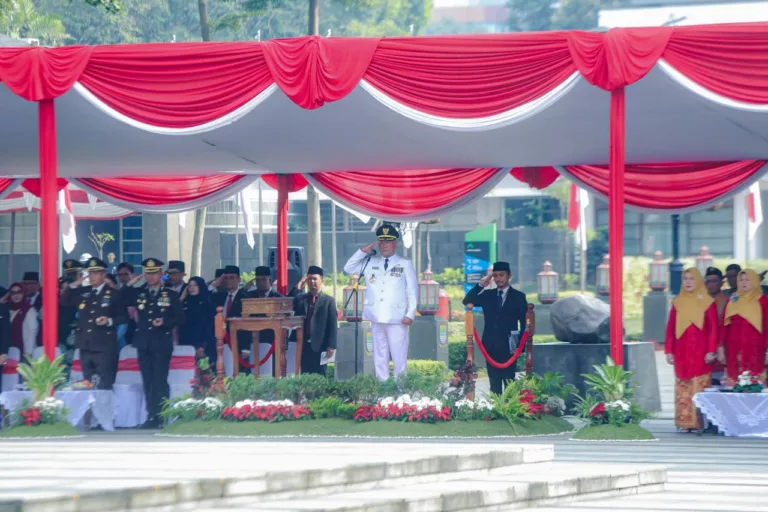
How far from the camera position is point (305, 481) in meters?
7.66

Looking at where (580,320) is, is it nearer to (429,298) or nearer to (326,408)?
(326,408)

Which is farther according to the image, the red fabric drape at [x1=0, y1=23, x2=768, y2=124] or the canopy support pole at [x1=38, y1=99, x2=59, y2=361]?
the canopy support pole at [x1=38, y1=99, x2=59, y2=361]

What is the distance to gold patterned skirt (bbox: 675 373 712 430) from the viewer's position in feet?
39.5

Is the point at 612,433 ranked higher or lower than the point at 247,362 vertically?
lower

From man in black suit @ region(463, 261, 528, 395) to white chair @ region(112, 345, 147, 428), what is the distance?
3.47 metres

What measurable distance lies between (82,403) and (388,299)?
307 cm

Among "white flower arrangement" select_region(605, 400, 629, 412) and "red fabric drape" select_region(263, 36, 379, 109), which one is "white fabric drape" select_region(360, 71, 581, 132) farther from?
"white flower arrangement" select_region(605, 400, 629, 412)

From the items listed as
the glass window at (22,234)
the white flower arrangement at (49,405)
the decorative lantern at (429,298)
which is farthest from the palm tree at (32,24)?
the white flower arrangement at (49,405)

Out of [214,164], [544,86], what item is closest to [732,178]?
[544,86]

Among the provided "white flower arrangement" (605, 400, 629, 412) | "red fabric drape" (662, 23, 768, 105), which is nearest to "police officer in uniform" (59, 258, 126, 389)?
"white flower arrangement" (605, 400, 629, 412)

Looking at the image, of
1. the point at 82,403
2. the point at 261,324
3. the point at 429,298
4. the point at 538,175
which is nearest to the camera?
the point at 82,403

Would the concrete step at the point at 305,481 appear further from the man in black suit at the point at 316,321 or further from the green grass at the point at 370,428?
the man in black suit at the point at 316,321

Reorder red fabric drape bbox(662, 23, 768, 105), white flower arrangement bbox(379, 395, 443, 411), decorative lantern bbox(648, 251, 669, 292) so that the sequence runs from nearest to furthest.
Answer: red fabric drape bbox(662, 23, 768, 105), white flower arrangement bbox(379, 395, 443, 411), decorative lantern bbox(648, 251, 669, 292)

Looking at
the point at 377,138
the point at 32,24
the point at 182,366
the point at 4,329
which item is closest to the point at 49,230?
the point at 4,329
